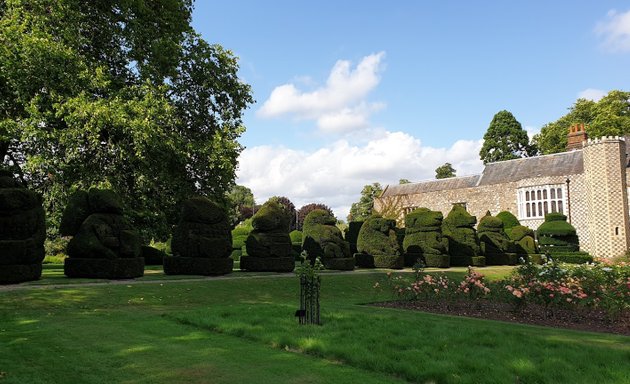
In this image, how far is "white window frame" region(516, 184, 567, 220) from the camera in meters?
38.7

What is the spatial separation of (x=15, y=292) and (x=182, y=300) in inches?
157

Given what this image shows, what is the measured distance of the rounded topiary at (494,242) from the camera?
29.9m

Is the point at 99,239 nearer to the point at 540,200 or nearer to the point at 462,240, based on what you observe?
the point at 462,240

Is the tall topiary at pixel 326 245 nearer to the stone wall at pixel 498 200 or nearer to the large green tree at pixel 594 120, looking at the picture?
the stone wall at pixel 498 200

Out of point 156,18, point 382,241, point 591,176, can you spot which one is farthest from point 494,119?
point 156,18

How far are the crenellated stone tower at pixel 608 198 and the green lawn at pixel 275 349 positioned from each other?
3083 centimetres

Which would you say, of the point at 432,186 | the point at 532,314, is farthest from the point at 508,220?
the point at 532,314

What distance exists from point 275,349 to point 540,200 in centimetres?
3842

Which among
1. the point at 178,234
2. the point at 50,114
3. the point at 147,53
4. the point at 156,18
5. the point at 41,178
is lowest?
the point at 178,234

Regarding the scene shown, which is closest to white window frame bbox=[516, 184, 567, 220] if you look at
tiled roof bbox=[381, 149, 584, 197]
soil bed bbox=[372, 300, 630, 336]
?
tiled roof bbox=[381, 149, 584, 197]

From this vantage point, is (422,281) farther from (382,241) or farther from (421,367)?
(382,241)

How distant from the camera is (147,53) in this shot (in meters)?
22.3

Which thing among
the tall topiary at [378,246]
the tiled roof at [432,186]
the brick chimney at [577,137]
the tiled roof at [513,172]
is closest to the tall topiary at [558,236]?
the tiled roof at [513,172]

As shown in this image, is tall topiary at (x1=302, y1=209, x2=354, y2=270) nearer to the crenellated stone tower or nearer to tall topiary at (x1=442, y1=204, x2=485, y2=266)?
tall topiary at (x1=442, y1=204, x2=485, y2=266)
